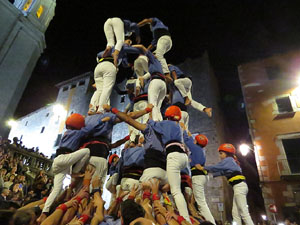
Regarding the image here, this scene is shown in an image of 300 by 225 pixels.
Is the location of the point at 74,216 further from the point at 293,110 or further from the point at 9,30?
the point at 293,110

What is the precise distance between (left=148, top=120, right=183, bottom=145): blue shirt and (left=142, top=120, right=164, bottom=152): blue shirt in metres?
0.12

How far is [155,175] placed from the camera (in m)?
3.56

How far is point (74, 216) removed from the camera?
9.26 ft

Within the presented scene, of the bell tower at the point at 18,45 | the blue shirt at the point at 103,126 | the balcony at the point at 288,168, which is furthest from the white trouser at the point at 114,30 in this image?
the balcony at the point at 288,168

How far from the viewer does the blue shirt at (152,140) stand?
395cm

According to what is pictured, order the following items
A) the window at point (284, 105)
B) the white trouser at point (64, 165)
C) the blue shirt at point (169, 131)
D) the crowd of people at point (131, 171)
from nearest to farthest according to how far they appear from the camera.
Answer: the crowd of people at point (131, 171) → the white trouser at point (64, 165) → the blue shirt at point (169, 131) → the window at point (284, 105)

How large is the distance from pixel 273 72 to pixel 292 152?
810 cm

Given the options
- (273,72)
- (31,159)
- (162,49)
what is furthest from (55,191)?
(273,72)

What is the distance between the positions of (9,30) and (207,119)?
18602mm

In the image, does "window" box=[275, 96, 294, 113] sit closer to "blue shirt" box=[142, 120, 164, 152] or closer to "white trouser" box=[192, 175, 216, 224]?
"white trouser" box=[192, 175, 216, 224]

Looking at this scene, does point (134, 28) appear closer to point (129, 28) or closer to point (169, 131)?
point (129, 28)

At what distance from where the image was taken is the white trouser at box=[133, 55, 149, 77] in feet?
22.5

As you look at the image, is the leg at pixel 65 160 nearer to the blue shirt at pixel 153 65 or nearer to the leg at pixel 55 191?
the leg at pixel 55 191

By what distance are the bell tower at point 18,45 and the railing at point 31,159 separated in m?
2.55
